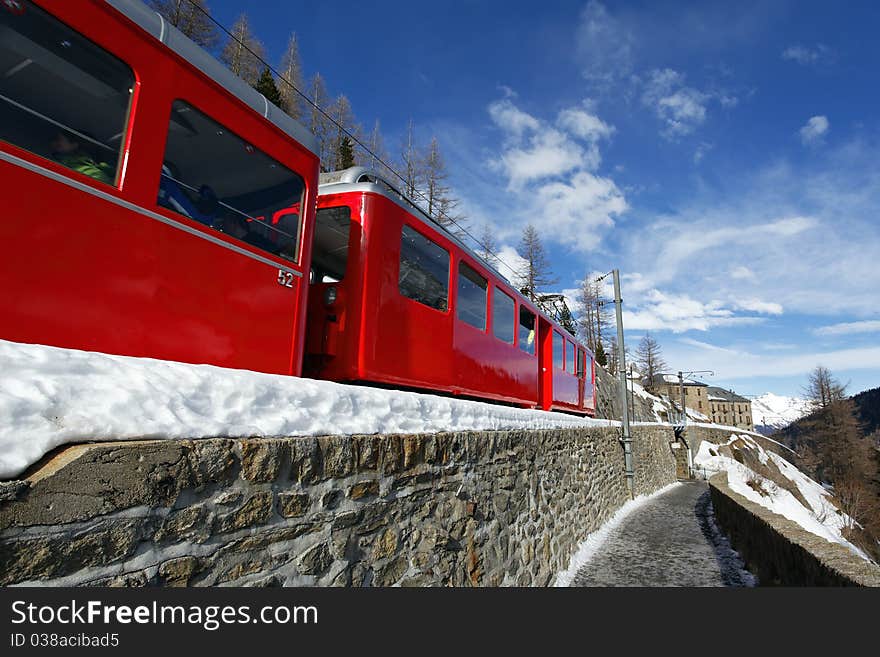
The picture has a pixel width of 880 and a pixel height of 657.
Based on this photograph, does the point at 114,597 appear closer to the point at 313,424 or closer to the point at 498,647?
the point at 313,424

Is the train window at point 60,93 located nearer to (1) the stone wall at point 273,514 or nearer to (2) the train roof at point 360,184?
(1) the stone wall at point 273,514

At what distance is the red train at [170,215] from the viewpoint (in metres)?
2.11

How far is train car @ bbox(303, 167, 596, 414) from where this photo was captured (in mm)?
4359

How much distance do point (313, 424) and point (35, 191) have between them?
164 cm

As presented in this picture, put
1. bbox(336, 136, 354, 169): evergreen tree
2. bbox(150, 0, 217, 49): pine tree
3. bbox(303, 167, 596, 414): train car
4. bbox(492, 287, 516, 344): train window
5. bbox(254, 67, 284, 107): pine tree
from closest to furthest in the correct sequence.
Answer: bbox(303, 167, 596, 414): train car < bbox(492, 287, 516, 344): train window < bbox(150, 0, 217, 49): pine tree < bbox(254, 67, 284, 107): pine tree < bbox(336, 136, 354, 169): evergreen tree

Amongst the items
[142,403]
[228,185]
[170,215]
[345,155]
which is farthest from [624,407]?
[345,155]

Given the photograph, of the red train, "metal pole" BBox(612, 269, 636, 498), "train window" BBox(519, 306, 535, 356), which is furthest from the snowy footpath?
the red train

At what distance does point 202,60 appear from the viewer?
9.58 ft

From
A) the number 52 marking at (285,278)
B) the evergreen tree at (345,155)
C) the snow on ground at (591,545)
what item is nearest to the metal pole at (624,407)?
the snow on ground at (591,545)

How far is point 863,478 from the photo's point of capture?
3531cm

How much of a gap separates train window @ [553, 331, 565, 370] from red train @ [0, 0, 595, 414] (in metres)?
6.13

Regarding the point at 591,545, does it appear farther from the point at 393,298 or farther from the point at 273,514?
the point at 273,514

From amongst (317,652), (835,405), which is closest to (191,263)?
(317,652)

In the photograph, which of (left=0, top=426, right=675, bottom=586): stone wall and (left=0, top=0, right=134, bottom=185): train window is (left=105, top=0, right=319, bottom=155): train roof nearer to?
(left=0, top=0, right=134, bottom=185): train window
